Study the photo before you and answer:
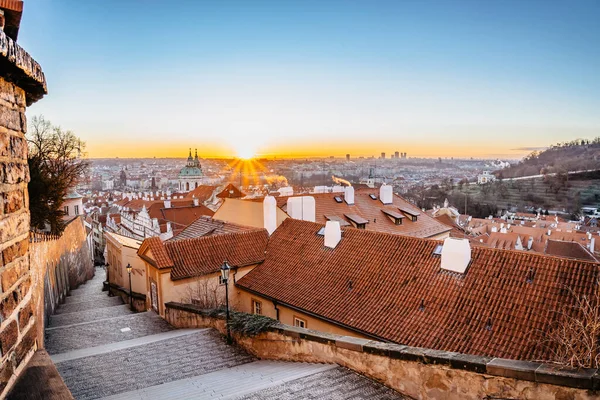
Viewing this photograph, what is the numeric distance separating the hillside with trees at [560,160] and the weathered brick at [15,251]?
126765 millimetres

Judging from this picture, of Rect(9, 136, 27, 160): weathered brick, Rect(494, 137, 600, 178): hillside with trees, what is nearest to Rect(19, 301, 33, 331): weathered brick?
Rect(9, 136, 27, 160): weathered brick

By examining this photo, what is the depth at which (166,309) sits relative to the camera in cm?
1202

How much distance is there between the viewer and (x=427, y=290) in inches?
412

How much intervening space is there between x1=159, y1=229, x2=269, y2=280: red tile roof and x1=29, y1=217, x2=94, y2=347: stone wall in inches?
128

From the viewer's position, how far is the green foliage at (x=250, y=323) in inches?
319

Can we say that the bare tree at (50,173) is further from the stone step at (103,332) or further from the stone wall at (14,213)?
the stone wall at (14,213)

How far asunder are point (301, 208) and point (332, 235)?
18.8 ft

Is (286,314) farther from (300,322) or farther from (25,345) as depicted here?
(25,345)

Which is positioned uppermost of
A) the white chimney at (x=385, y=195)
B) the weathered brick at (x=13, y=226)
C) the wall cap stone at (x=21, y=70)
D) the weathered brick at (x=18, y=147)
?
the wall cap stone at (x=21, y=70)

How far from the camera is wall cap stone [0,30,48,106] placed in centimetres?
234

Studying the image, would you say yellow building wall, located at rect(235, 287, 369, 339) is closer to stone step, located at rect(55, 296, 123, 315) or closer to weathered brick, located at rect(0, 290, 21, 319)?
stone step, located at rect(55, 296, 123, 315)

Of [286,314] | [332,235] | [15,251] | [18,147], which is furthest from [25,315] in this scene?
[332,235]

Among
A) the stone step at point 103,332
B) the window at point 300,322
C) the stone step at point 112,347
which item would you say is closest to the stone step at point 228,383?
the stone step at point 112,347

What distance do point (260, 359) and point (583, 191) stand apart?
109 m
